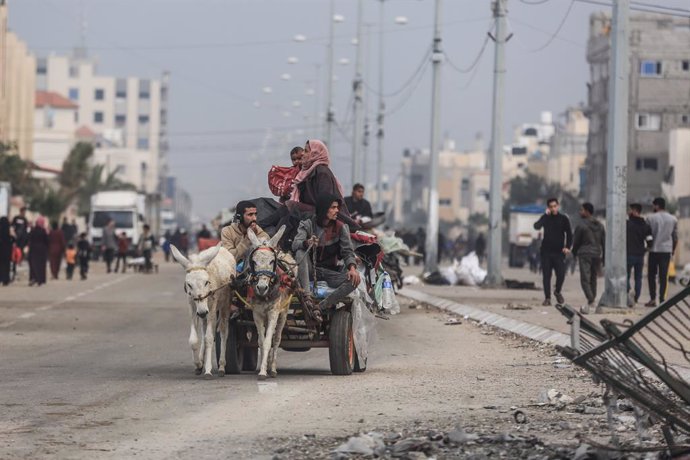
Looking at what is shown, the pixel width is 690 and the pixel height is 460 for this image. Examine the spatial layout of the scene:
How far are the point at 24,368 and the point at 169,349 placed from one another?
319 centimetres

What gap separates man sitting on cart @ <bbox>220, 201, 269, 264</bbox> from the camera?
595 inches

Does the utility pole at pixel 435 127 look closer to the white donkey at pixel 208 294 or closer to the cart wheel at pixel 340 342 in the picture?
the cart wheel at pixel 340 342

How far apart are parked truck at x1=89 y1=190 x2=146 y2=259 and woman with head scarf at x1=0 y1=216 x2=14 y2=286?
1189 inches

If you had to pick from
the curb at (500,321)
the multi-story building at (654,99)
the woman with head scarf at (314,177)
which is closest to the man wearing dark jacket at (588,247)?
the curb at (500,321)

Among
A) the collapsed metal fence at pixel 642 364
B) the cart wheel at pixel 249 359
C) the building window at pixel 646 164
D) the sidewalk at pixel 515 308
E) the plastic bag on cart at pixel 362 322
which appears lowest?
the sidewalk at pixel 515 308

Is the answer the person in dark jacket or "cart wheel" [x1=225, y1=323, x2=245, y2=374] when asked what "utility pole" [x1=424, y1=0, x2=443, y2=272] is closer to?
the person in dark jacket

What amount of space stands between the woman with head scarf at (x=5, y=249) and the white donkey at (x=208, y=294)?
84.6ft

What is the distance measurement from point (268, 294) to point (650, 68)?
8960cm

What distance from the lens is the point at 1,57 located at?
92.3 m

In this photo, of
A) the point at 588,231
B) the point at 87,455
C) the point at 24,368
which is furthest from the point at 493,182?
the point at 87,455

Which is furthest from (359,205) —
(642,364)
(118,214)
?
(118,214)

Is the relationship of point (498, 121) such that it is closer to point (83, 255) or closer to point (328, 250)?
point (83, 255)

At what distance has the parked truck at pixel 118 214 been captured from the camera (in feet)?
234

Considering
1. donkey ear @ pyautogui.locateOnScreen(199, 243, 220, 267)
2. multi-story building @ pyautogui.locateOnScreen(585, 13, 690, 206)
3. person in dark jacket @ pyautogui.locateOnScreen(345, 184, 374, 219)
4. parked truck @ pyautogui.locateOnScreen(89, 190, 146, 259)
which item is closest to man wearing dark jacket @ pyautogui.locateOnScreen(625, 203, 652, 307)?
person in dark jacket @ pyautogui.locateOnScreen(345, 184, 374, 219)
